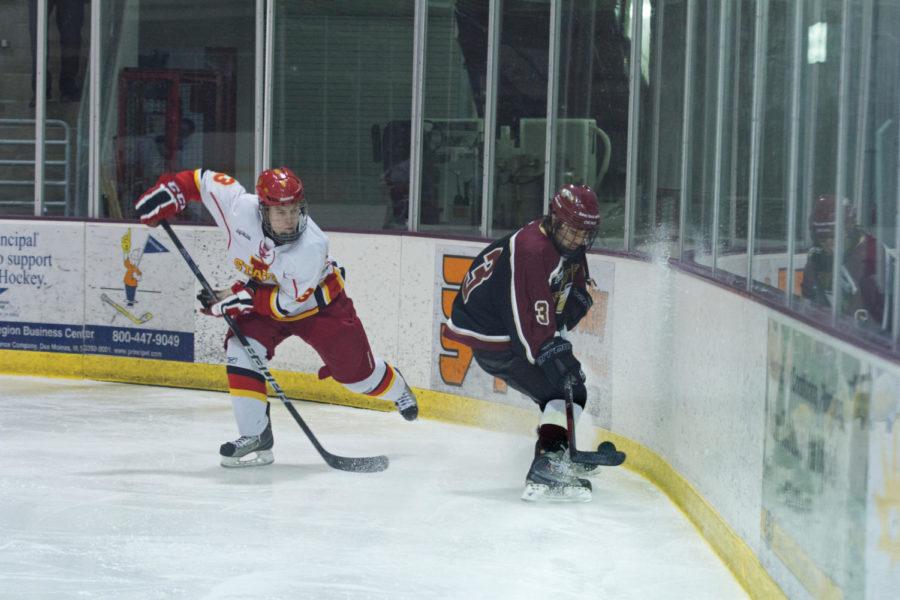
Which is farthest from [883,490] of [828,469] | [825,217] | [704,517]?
[704,517]

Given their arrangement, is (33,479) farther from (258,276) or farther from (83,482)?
(258,276)

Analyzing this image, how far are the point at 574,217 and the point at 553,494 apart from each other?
88cm

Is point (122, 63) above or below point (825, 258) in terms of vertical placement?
above

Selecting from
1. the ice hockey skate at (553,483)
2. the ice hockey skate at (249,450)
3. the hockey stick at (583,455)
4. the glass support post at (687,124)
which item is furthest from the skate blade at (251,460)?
the glass support post at (687,124)

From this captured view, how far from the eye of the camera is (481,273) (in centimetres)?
446

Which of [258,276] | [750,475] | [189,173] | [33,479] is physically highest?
[189,173]

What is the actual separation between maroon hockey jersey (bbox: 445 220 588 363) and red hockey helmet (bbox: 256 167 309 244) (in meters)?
0.59

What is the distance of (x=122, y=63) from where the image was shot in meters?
7.09

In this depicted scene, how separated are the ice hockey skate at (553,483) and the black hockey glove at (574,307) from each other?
1.44 ft

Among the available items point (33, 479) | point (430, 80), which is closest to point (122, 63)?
point (430, 80)

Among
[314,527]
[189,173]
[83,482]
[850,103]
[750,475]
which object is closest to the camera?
[850,103]

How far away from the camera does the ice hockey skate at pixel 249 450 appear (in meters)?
4.75

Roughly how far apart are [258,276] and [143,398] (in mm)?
1800

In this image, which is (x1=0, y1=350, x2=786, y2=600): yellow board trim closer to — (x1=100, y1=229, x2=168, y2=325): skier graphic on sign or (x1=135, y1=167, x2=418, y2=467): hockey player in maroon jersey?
(x1=100, y1=229, x2=168, y2=325): skier graphic on sign
